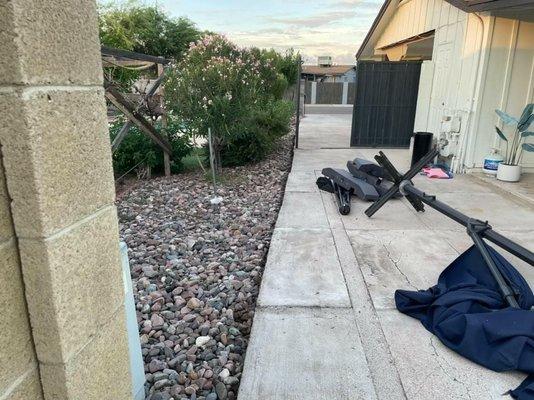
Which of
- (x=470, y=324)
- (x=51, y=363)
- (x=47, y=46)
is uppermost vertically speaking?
(x=47, y=46)

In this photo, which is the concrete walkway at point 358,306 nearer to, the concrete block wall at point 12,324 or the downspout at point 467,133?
the concrete block wall at point 12,324

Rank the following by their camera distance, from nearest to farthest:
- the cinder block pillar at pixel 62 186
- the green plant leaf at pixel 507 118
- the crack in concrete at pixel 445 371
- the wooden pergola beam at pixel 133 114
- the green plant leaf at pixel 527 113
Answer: the cinder block pillar at pixel 62 186
the crack in concrete at pixel 445 371
the wooden pergola beam at pixel 133 114
the green plant leaf at pixel 527 113
the green plant leaf at pixel 507 118

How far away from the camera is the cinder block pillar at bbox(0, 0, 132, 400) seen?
2.98 ft

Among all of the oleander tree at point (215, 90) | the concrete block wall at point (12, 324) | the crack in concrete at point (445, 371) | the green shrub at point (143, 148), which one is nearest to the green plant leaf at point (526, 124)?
the oleander tree at point (215, 90)

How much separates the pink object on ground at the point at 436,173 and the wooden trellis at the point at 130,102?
4.41m

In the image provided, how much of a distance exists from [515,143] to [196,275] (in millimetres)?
5604

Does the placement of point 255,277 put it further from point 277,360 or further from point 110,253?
point 110,253

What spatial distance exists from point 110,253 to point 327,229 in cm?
337

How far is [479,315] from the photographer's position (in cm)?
243

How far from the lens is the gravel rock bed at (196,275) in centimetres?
240

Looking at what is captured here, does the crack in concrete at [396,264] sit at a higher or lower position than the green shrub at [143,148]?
lower

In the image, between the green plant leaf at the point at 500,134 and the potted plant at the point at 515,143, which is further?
the green plant leaf at the point at 500,134

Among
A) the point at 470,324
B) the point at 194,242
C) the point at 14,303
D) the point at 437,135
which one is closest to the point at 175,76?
the point at 194,242

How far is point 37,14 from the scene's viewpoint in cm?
92
